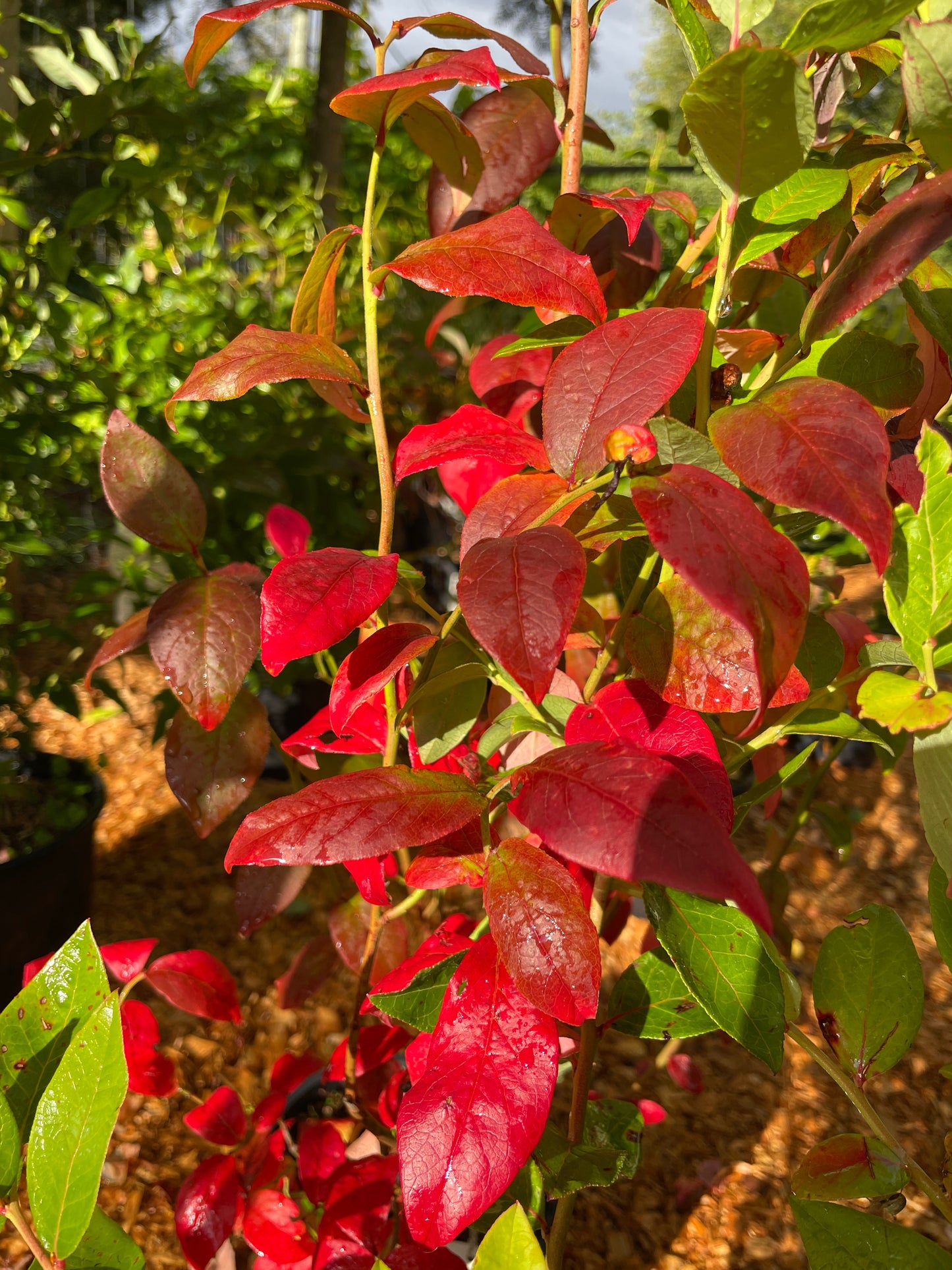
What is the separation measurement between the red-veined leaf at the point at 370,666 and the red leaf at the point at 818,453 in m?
0.20

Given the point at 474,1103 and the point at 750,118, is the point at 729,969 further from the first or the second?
the point at 750,118

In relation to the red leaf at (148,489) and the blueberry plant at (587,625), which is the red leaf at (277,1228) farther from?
the red leaf at (148,489)

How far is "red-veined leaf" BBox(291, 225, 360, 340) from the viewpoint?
0.59 metres

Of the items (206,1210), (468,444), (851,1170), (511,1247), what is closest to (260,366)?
(468,444)

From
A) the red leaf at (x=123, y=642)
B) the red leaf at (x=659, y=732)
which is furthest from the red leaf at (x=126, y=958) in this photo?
the red leaf at (x=659, y=732)

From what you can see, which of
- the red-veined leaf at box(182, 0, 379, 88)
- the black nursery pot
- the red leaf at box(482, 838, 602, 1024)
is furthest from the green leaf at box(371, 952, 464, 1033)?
the black nursery pot

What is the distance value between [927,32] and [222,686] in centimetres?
51

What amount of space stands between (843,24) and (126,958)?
814mm

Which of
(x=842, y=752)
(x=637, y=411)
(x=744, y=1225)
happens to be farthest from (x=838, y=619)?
(x=842, y=752)

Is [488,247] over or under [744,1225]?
over

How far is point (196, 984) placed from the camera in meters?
0.78

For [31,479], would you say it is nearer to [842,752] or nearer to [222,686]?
[222,686]

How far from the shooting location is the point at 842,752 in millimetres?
2283

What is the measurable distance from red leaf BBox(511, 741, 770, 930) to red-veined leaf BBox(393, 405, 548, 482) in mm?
161
